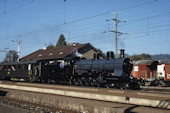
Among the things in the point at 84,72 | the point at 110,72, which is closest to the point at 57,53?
the point at 84,72

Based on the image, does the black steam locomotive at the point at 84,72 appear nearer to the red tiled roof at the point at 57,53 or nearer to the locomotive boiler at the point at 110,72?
the locomotive boiler at the point at 110,72

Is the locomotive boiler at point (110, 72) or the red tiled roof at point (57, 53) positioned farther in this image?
the red tiled roof at point (57, 53)

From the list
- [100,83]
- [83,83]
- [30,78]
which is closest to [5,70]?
[30,78]

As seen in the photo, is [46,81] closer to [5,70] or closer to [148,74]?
[5,70]

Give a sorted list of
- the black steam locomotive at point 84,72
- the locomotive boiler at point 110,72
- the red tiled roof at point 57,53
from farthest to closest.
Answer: the red tiled roof at point 57,53, the black steam locomotive at point 84,72, the locomotive boiler at point 110,72

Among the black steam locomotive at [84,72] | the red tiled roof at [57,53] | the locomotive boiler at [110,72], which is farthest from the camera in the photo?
the red tiled roof at [57,53]

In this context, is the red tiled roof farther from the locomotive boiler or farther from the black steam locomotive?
the locomotive boiler

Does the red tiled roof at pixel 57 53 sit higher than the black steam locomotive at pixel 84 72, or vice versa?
the red tiled roof at pixel 57 53

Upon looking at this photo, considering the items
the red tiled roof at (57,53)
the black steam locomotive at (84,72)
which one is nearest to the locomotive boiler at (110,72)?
the black steam locomotive at (84,72)

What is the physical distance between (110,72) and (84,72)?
3.68 meters

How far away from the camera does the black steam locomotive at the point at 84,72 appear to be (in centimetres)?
2058

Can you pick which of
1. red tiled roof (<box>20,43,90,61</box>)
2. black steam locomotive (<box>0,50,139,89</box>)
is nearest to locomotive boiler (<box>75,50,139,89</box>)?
black steam locomotive (<box>0,50,139,89</box>)

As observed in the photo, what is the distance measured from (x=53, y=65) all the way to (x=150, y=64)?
613 inches

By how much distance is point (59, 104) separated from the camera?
12.6 m
